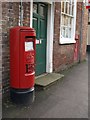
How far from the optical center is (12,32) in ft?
16.7

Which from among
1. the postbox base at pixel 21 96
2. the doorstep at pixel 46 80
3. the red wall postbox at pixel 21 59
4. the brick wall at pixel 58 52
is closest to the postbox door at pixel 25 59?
the red wall postbox at pixel 21 59

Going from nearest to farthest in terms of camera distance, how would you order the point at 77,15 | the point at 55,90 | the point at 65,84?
the point at 55,90
the point at 65,84
the point at 77,15

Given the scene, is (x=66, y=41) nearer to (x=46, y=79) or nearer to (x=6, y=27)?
(x=46, y=79)

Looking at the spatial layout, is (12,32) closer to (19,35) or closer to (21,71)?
(19,35)

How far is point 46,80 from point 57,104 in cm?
161

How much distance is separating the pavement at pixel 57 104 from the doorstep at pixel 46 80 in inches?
4.9

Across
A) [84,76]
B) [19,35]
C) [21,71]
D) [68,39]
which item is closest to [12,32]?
[19,35]

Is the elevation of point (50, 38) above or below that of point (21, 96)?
above

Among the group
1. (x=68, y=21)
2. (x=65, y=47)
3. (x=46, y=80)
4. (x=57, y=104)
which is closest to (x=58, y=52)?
(x=65, y=47)

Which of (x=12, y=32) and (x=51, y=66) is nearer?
(x=12, y=32)

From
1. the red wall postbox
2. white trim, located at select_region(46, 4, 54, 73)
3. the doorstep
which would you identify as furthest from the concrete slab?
the red wall postbox

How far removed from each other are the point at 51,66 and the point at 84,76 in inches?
53.6

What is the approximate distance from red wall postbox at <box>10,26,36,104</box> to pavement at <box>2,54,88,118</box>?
15.0 inches

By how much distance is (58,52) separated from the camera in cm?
876
